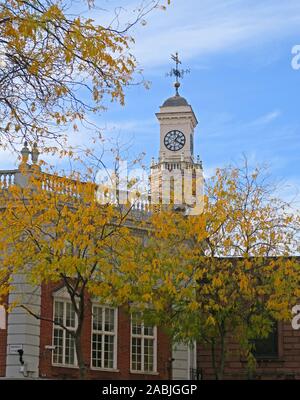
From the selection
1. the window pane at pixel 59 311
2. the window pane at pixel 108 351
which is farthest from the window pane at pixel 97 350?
the window pane at pixel 59 311

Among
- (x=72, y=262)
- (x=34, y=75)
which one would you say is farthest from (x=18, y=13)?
(x=72, y=262)

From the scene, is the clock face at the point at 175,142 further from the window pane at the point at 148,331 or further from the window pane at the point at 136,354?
the window pane at the point at 136,354

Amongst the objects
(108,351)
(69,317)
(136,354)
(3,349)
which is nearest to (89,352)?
(108,351)

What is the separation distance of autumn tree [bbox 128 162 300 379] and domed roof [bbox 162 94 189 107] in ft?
193

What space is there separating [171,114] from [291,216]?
58.7m

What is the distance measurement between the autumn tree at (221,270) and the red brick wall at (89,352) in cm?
420

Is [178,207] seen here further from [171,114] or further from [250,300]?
[171,114]

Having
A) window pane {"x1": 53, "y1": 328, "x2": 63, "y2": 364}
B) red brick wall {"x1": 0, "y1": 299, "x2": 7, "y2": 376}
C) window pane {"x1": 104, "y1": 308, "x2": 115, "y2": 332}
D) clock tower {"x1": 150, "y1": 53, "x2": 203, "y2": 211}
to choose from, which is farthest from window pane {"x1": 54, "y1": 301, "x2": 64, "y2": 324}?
clock tower {"x1": 150, "y1": 53, "x2": 203, "y2": 211}

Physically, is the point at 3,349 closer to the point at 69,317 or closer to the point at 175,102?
the point at 69,317

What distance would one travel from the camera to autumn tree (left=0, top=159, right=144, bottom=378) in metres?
23.8

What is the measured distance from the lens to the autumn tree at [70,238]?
78.1 ft

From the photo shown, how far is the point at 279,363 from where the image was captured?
33938 millimetres

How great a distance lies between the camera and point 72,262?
23406 mm

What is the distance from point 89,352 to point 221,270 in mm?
6681
